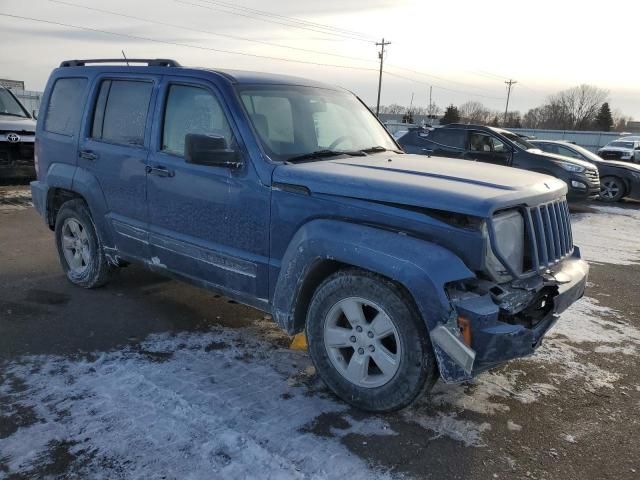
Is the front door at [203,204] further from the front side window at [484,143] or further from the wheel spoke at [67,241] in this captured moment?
the front side window at [484,143]

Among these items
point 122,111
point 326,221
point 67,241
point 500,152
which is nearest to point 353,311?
point 326,221

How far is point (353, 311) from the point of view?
3205mm

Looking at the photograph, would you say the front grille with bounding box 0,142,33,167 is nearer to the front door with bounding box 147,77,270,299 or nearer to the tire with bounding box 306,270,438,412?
the front door with bounding box 147,77,270,299

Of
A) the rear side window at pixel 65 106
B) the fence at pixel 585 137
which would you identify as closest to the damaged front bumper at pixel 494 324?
the rear side window at pixel 65 106

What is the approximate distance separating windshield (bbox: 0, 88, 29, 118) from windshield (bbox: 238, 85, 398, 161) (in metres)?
9.26

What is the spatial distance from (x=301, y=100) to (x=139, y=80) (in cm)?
138

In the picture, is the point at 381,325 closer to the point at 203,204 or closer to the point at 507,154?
the point at 203,204

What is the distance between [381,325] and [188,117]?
2167 mm

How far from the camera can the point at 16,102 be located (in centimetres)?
1151

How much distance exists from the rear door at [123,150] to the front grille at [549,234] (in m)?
2.90

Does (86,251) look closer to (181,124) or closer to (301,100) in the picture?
(181,124)

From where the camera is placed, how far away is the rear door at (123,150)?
434 cm

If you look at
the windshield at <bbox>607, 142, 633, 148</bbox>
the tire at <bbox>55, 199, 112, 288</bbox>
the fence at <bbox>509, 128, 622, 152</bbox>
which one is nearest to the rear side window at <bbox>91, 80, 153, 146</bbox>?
the tire at <bbox>55, 199, 112, 288</bbox>

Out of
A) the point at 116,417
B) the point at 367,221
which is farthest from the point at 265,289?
the point at 116,417
